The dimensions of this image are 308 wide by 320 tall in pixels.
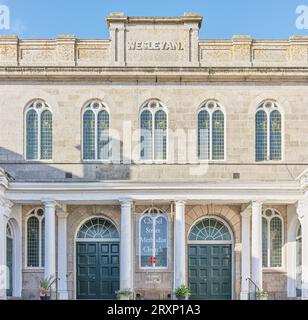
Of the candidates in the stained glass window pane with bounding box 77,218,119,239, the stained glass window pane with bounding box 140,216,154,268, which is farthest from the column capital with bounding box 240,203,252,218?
the stained glass window pane with bounding box 77,218,119,239

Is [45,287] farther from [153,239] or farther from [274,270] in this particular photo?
[274,270]

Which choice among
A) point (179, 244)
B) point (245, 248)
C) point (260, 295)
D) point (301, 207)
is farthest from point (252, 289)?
point (301, 207)

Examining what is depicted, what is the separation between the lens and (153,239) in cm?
2431

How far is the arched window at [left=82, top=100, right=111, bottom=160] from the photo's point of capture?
24.4 m

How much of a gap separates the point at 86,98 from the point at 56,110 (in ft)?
3.83

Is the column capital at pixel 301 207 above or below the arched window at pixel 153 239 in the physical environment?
above

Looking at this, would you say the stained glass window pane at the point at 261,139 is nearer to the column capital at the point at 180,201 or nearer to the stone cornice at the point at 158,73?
the stone cornice at the point at 158,73

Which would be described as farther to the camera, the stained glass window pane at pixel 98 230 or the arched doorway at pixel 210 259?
the stained glass window pane at pixel 98 230

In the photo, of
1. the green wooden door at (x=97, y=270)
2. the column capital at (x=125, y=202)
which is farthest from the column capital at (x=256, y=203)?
the green wooden door at (x=97, y=270)

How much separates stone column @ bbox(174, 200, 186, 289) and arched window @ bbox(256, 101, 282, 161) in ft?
11.9

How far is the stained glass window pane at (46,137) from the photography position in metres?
24.4

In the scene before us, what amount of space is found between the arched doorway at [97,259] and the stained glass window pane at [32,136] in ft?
10.3

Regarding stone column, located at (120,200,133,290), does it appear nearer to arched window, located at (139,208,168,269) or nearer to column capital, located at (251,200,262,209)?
arched window, located at (139,208,168,269)

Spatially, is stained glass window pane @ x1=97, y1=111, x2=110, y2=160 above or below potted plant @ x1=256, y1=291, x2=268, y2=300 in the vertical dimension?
above
